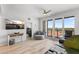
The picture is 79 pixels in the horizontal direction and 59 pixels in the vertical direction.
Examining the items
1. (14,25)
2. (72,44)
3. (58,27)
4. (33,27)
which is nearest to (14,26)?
(14,25)

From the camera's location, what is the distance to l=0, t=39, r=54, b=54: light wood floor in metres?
1.98

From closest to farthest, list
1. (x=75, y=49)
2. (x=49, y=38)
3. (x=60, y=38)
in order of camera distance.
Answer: (x=75, y=49), (x=60, y=38), (x=49, y=38)

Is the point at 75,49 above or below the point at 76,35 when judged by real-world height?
below

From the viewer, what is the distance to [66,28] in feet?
6.77

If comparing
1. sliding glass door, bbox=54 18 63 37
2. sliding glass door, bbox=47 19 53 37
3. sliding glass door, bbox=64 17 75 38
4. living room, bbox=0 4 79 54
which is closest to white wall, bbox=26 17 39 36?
living room, bbox=0 4 79 54

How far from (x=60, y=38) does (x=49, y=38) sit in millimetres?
276

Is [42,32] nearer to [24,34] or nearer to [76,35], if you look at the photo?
[24,34]

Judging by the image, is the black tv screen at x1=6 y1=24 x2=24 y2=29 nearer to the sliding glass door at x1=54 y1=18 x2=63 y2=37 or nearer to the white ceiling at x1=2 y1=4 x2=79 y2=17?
the white ceiling at x1=2 y1=4 x2=79 y2=17

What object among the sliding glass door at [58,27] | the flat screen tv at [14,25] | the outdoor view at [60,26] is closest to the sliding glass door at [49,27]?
the outdoor view at [60,26]

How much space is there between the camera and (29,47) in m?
2.10

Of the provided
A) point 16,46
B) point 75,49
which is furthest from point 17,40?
point 75,49

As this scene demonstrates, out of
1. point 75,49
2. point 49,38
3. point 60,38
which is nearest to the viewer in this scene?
point 75,49

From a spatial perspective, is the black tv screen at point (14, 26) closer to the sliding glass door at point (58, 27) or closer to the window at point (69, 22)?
the sliding glass door at point (58, 27)
